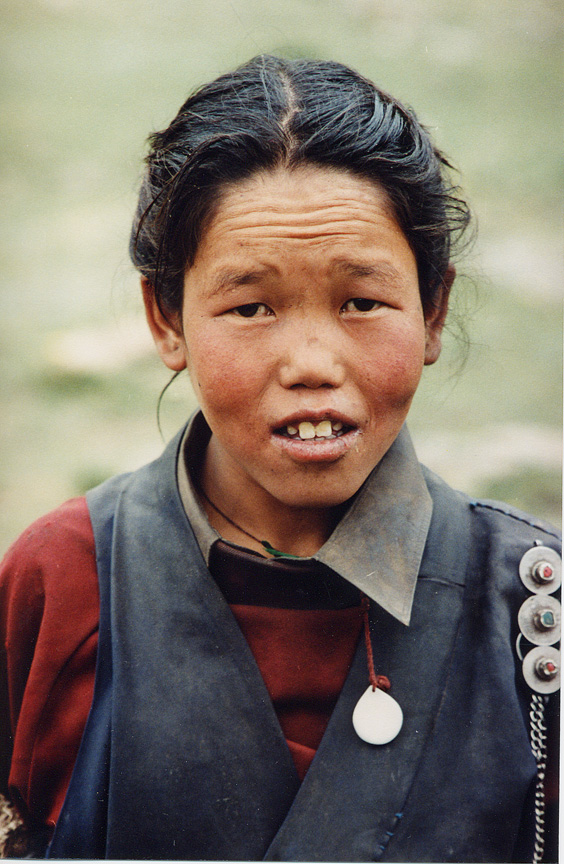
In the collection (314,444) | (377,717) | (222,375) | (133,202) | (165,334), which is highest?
(133,202)

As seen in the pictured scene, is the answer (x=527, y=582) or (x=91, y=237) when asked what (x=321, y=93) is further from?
(x=527, y=582)

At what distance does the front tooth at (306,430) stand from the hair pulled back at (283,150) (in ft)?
1.35

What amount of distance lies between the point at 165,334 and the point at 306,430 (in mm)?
446

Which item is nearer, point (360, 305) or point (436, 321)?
point (360, 305)

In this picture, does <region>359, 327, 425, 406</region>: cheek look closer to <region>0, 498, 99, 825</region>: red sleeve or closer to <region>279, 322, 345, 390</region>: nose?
<region>279, 322, 345, 390</region>: nose

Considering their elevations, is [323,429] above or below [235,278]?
below

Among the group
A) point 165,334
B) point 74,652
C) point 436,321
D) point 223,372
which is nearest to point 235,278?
point 223,372

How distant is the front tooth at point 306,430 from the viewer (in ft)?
5.33

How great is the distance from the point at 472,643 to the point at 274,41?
1.52 metres

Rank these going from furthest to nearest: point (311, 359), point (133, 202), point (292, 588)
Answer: point (133, 202), point (292, 588), point (311, 359)

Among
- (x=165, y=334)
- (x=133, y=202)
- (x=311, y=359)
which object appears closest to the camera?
(x=311, y=359)

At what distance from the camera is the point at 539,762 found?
69.0 inches

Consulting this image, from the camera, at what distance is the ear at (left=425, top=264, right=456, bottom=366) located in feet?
6.07

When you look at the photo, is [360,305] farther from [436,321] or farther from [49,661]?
[49,661]
